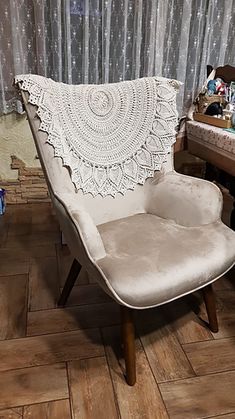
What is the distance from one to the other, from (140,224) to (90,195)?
217 mm

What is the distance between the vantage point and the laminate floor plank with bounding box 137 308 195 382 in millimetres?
1076

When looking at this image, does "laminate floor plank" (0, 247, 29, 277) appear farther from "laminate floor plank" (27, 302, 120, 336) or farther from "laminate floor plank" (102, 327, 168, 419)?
"laminate floor plank" (102, 327, 168, 419)

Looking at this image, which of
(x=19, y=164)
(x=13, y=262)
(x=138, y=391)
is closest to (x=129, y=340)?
(x=138, y=391)

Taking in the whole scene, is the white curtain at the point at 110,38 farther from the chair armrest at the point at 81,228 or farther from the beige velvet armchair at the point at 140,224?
the chair armrest at the point at 81,228

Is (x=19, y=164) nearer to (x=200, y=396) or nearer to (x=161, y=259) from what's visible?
(x=161, y=259)

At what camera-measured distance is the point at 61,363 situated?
1.10m

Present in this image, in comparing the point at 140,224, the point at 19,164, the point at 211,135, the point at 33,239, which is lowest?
the point at 33,239

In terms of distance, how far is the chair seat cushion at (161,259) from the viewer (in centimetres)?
89

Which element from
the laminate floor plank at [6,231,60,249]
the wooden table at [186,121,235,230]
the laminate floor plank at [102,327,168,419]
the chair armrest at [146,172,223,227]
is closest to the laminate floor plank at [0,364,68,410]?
the laminate floor plank at [102,327,168,419]

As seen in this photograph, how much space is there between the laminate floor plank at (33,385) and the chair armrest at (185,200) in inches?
25.8

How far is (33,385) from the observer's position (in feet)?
3.36

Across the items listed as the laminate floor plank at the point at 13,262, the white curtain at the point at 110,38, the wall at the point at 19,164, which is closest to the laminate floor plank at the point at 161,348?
the laminate floor plank at the point at 13,262

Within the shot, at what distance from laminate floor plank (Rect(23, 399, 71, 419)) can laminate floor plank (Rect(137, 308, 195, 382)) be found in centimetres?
30

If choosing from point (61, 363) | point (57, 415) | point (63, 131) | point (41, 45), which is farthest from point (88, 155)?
point (41, 45)
